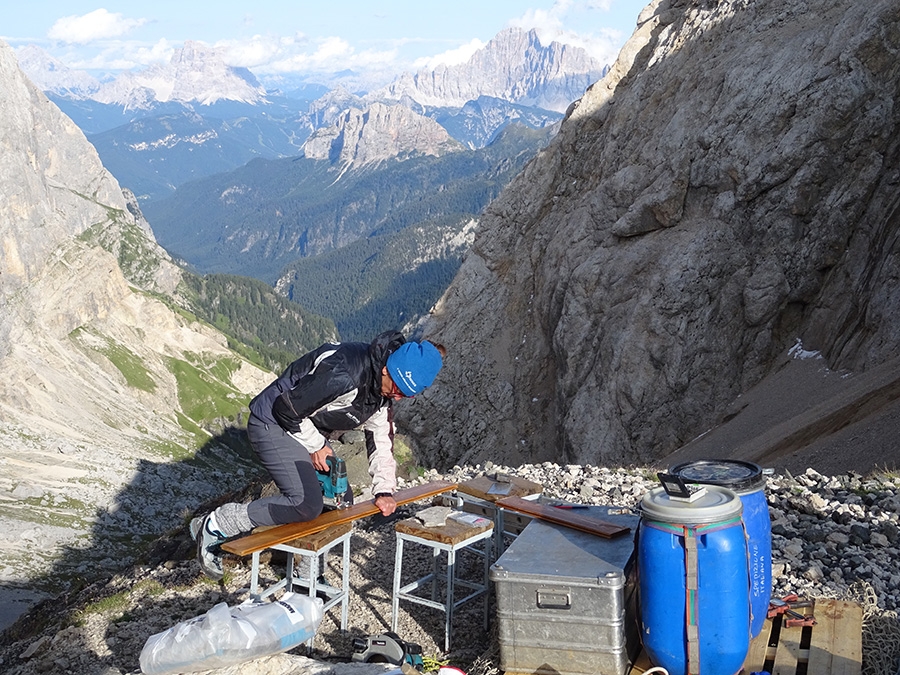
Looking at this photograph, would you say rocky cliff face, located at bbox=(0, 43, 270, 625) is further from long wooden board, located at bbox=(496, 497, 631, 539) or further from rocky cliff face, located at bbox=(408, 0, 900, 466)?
long wooden board, located at bbox=(496, 497, 631, 539)

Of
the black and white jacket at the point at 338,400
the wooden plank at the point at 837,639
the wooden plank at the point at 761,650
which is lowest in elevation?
the wooden plank at the point at 761,650

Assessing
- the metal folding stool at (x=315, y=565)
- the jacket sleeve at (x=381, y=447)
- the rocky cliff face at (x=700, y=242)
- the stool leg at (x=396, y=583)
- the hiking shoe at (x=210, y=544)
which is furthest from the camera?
the rocky cliff face at (x=700, y=242)

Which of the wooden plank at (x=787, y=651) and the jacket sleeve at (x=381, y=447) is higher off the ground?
the jacket sleeve at (x=381, y=447)

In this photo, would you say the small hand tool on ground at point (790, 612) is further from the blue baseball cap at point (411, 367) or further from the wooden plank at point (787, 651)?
the blue baseball cap at point (411, 367)

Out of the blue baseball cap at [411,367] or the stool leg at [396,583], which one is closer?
the blue baseball cap at [411,367]

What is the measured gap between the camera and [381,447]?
8.88 metres

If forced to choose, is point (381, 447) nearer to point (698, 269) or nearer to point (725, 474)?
point (725, 474)

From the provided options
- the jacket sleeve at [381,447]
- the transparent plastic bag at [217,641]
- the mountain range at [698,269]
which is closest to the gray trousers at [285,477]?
the jacket sleeve at [381,447]

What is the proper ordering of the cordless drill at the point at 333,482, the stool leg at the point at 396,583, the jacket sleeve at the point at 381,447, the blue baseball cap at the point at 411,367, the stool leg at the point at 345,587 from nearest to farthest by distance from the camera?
the blue baseball cap at the point at 411,367
the stool leg at the point at 396,583
the stool leg at the point at 345,587
the jacket sleeve at the point at 381,447
the cordless drill at the point at 333,482

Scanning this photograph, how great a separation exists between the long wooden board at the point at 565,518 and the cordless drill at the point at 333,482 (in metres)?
1.85

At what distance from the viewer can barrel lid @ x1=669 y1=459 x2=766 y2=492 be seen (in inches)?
274

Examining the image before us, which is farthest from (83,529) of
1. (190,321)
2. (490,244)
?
(190,321)

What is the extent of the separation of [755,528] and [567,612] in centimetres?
186

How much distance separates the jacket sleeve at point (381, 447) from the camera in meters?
8.75
